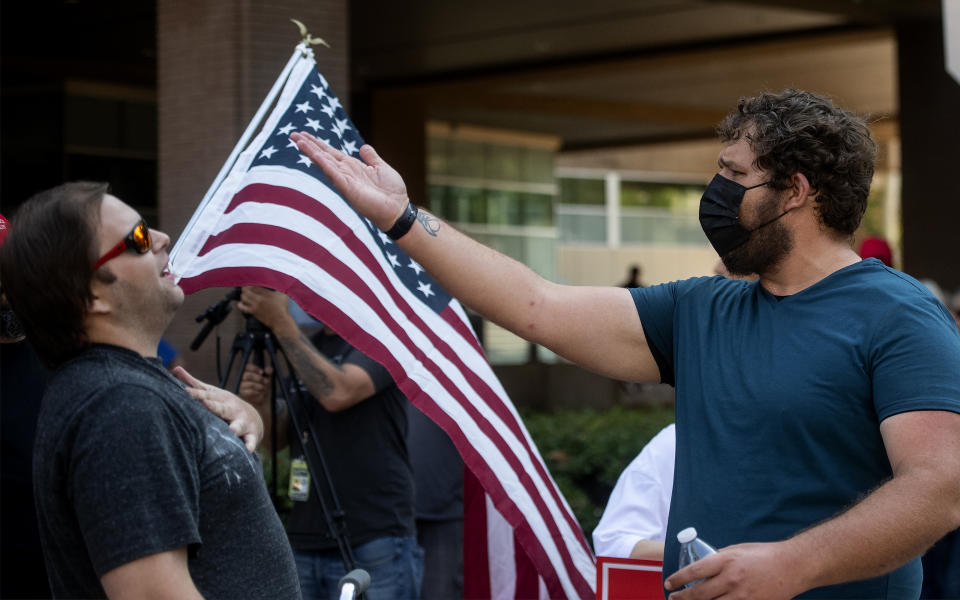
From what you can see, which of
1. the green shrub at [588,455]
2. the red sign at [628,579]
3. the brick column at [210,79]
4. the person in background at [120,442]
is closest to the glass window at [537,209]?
the green shrub at [588,455]

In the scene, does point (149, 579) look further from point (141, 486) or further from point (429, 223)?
point (429, 223)

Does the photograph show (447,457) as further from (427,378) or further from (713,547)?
(713,547)

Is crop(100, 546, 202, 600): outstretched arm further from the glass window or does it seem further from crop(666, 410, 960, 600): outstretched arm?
the glass window

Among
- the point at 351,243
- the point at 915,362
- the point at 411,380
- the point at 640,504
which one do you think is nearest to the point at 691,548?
the point at 915,362

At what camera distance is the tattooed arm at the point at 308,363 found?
4.27 m

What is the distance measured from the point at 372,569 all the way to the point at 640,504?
1.39 metres

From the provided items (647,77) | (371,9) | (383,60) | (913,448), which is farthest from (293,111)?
(647,77)

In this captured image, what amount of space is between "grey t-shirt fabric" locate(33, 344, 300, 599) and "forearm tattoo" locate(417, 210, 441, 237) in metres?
0.70

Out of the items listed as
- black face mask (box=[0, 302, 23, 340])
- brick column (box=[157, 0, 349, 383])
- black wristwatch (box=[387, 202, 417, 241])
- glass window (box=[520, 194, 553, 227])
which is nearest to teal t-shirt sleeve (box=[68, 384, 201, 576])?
black wristwatch (box=[387, 202, 417, 241])

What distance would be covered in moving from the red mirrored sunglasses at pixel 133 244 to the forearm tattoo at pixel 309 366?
2114mm

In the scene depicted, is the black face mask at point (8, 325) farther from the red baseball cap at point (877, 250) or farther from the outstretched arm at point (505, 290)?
the red baseball cap at point (877, 250)

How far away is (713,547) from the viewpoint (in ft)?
8.22

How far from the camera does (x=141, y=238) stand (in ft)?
7.29

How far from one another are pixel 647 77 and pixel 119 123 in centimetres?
945
